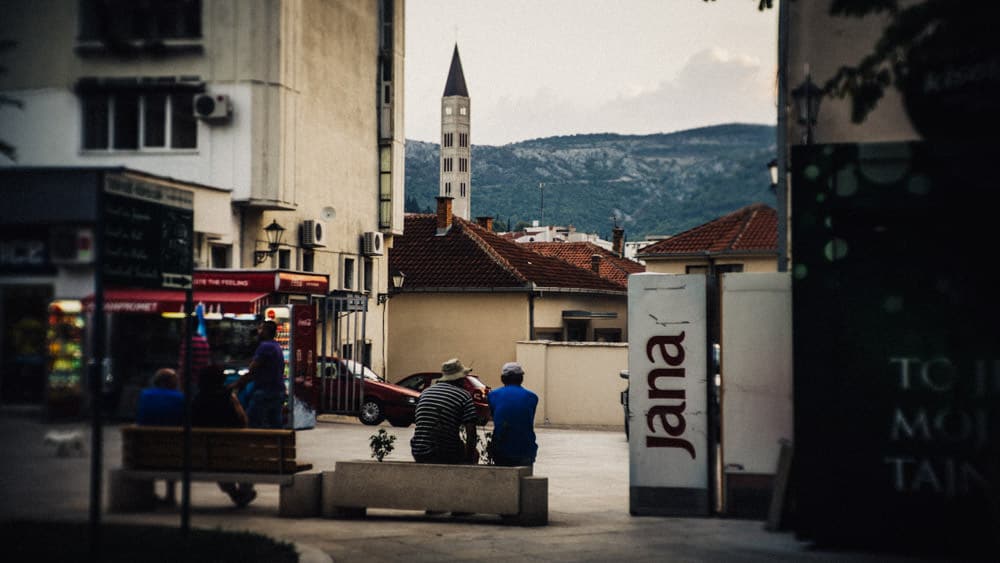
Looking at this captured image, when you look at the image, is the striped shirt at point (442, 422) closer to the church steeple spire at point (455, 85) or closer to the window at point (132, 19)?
the window at point (132, 19)

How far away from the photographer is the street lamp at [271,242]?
108 ft

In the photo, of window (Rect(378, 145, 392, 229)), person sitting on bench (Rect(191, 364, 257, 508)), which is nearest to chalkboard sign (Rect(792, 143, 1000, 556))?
person sitting on bench (Rect(191, 364, 257, 508))

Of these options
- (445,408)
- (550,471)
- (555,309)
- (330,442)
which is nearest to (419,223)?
(555,309)

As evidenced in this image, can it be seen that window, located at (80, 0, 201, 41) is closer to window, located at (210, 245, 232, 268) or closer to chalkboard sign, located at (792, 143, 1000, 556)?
chalkboard sign, located at (792, 143, 1000, 556)

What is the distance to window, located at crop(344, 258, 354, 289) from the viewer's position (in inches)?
1581

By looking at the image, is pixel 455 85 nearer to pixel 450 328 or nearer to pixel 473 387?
pixel 450 328

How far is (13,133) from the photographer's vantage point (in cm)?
736

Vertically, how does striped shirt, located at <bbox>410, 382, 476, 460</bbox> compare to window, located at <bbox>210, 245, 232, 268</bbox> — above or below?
below

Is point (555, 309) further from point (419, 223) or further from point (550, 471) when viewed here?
point (550, 471)

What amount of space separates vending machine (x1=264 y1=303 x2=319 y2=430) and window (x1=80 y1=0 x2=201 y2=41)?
17129mm

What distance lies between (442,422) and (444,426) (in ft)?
0.15

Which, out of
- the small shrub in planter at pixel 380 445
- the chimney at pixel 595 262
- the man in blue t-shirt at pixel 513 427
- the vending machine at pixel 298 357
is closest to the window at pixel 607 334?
the chimney at pixel 595 262

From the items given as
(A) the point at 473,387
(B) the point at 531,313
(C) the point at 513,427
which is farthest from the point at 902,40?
(B) the point at 531,313

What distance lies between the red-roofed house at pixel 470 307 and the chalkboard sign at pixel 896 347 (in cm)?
3804
